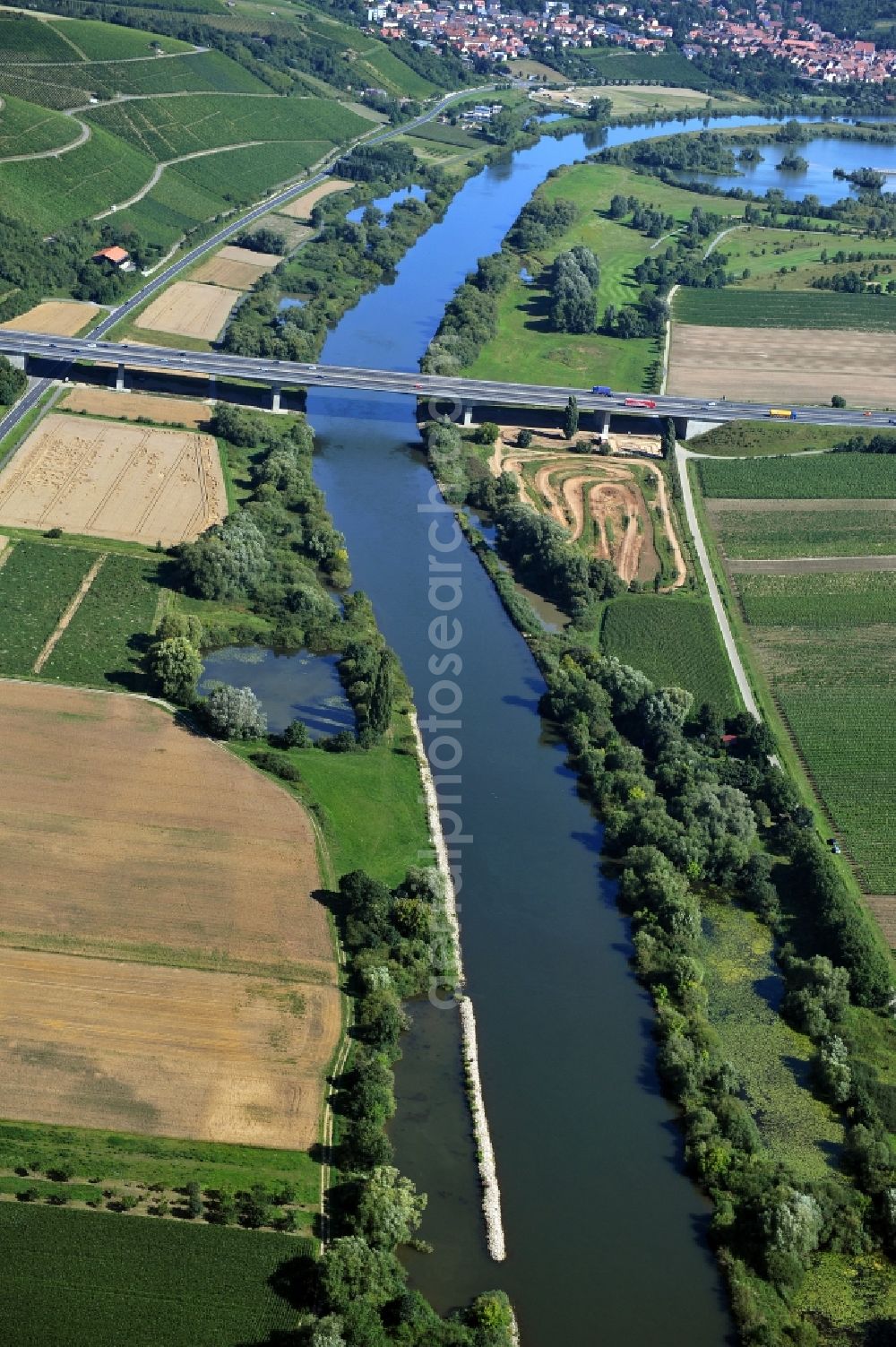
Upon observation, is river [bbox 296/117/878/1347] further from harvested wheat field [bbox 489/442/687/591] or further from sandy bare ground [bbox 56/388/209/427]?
sandy bare ground [bbox 56/388/209/427]

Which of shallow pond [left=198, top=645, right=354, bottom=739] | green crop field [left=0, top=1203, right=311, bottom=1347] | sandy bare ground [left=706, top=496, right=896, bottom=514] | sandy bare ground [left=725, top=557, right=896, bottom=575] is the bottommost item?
green crop field [left=0, top=1203, right=311, bottom=1347]

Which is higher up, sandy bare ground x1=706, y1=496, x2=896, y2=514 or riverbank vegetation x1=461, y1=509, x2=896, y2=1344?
sandy bare ground x1=706, y1=496, x2=896, y2=514

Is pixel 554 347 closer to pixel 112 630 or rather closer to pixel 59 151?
pixel 59 151

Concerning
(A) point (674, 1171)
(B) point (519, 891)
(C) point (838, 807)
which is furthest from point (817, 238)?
(A) point (674, 1171)

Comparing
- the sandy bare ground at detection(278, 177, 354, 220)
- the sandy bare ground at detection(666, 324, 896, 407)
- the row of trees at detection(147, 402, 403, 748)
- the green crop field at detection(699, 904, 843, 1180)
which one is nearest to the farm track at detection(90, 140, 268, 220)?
the sandy bare ground at detection(278, 177, 354, 220)

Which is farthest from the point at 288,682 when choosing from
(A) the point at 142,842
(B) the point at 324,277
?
(B) the point at 324,277

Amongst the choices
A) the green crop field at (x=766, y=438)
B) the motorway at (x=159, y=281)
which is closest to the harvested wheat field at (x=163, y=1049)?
the motorway at (x=159, y=281)
